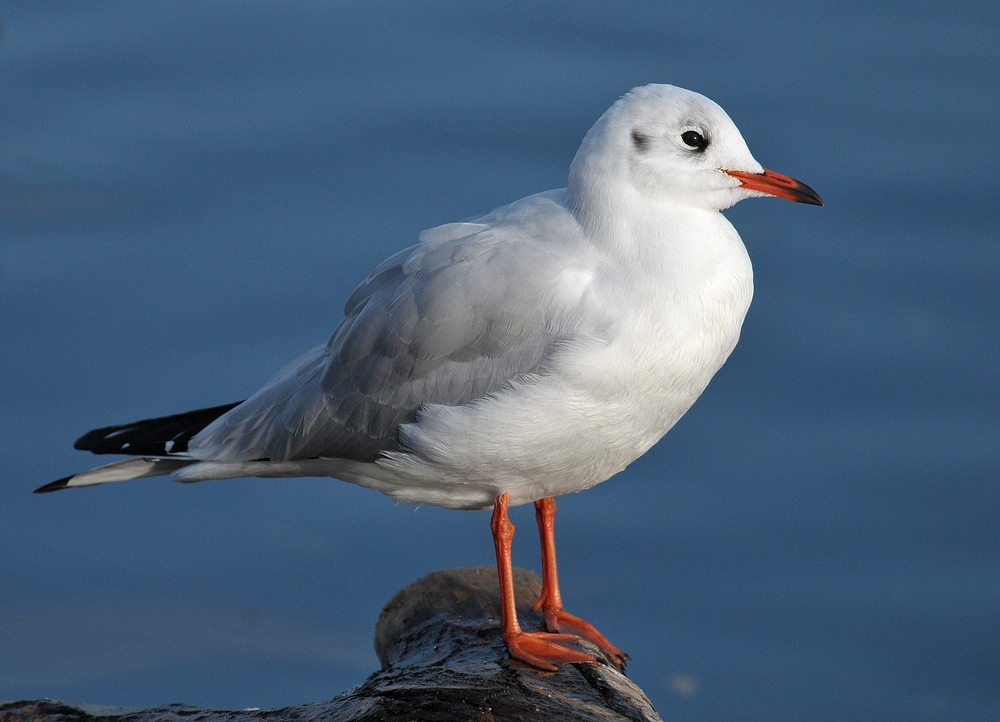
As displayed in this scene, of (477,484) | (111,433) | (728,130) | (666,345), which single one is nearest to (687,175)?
(728,130)

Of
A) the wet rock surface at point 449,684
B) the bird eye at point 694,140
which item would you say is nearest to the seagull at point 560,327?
the bird eye at point 694,140

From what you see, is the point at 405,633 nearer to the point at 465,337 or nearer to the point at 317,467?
the point at 317,467

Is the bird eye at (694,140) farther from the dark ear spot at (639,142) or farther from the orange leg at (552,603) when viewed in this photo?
the orange leg at (552,603)

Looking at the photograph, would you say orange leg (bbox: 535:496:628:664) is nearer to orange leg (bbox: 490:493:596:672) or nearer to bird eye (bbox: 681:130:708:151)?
orange leg (bbox: 490:493:596:672)

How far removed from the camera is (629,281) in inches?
Answer: 178

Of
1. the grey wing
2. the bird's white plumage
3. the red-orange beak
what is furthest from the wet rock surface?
the red-orange beak

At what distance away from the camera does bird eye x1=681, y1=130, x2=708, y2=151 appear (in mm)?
4602

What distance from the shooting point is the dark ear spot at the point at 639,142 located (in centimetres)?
460

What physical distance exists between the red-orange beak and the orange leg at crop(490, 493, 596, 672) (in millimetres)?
1489

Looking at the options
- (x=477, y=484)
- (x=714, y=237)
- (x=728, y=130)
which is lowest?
(x=477, y=484)

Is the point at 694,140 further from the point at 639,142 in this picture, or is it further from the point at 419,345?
the point at 419,345

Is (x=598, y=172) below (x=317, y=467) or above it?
above

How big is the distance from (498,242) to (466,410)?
24.8 inches

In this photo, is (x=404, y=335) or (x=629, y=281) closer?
(x=629, y=281)
